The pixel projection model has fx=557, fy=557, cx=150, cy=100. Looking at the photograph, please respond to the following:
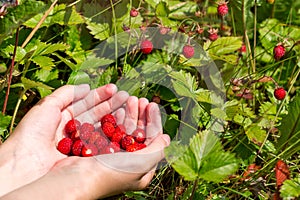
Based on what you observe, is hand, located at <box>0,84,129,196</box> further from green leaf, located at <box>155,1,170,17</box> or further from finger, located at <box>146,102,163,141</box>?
green leaf, located at <box>155,1,170,17</box>

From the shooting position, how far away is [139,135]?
1.67 metres

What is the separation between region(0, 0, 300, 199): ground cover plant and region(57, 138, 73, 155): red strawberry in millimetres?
158

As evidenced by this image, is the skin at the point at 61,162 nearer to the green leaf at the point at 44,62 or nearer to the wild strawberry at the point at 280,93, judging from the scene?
the green leaf at the point at 44,62

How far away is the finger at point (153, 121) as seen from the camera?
1670 millimetres

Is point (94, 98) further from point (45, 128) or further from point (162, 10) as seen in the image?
point (162, 10)

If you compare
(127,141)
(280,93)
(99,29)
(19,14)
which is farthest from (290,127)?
(19,14)

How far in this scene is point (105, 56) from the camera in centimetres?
188

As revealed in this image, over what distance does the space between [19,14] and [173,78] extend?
26.0 inches

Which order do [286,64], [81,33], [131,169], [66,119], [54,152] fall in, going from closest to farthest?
[131,169], [54,152], [66,119], [81,33], [286,64]

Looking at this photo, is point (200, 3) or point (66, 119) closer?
point (66, 119)

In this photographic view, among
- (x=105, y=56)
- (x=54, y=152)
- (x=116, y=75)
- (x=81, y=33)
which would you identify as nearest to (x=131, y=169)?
(x=54, y=152)

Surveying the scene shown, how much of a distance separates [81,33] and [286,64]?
0.78m

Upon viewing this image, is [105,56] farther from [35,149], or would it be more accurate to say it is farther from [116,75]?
[35,149]

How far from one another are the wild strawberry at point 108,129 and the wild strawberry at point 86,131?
37 mm
